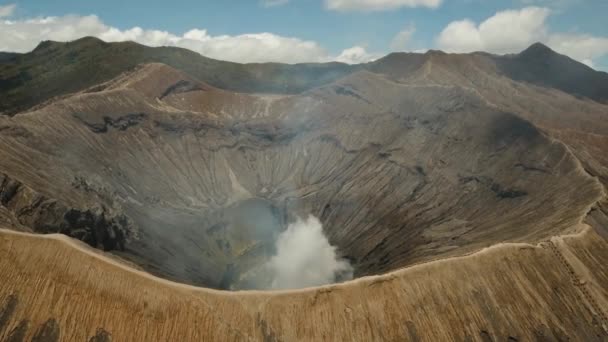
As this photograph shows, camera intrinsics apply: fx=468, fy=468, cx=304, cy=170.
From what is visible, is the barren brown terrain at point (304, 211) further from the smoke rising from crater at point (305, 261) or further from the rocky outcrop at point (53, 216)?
the smoke rising from crater at point (305, 261)

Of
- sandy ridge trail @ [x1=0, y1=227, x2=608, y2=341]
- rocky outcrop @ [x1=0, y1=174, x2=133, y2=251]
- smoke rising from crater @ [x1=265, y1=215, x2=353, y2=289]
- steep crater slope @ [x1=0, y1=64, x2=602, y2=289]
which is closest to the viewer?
sandy ridge trail @ [x1=0, y1=227, x2=608, y2=341]

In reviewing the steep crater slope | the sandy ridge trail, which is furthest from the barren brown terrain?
the steep crater slope

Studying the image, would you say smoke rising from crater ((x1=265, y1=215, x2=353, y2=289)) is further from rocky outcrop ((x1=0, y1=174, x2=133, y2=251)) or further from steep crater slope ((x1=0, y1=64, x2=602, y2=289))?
rocky outcrop ((x1=0, y1=174, x2=133, y2=251))

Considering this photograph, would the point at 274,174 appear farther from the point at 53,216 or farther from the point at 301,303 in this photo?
the point at 301,303

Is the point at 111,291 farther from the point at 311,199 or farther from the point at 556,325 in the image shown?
the point at 311,199

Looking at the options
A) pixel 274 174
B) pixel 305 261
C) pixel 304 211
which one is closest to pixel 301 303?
pixel 305 261

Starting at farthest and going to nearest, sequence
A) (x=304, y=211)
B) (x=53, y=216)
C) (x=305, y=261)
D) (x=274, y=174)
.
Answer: (x=274, y=174), (x=304, y=211), (x=305, y=261), (x=53, y=216)

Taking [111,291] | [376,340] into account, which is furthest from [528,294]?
[111,291]
